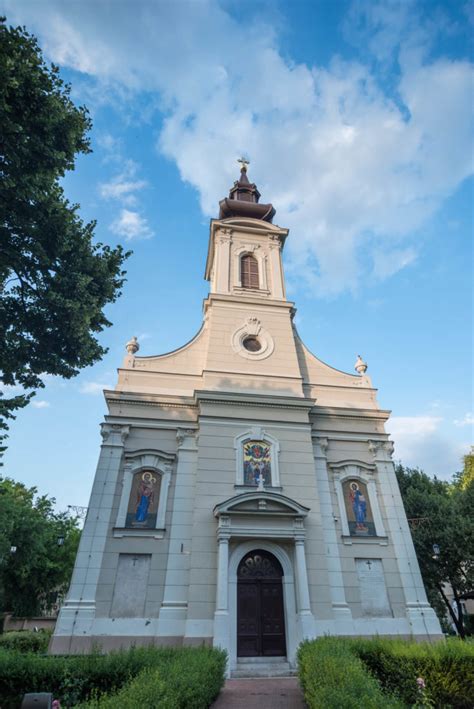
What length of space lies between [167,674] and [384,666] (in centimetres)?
470

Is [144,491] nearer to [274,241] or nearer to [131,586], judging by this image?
[131,586]

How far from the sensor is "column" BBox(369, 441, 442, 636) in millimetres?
13523

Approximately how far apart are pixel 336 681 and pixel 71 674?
16.2 ft

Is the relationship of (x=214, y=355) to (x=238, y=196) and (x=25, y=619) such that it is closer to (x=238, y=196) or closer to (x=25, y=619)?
(x=238, y=196)

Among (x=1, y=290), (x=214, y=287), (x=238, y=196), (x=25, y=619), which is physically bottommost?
(x=25, y=619)

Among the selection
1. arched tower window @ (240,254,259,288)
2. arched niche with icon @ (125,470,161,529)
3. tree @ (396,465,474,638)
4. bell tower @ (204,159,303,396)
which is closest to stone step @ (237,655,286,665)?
arched niche with icon @ (125,470,161,529)

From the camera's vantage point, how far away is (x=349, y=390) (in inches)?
720

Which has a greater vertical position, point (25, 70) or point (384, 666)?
point (25, 70)

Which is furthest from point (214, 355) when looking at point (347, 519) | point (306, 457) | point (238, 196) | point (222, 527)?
point (238, 196)

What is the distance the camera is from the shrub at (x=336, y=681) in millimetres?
4957

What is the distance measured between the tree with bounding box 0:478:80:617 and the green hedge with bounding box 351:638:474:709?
19.4m

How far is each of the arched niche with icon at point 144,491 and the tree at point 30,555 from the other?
33.9 ft

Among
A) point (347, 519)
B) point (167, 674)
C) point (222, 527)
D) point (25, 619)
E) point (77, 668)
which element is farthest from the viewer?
point (25, 619)

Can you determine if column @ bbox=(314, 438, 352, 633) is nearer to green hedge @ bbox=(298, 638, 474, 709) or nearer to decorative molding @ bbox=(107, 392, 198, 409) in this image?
green hedge @ bbox=(298, 638, 474, 709)
